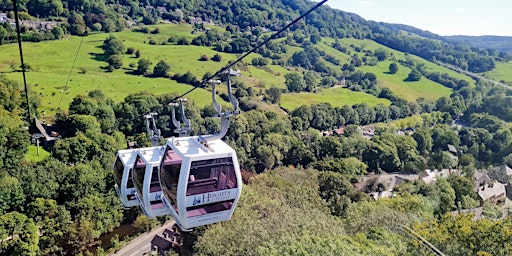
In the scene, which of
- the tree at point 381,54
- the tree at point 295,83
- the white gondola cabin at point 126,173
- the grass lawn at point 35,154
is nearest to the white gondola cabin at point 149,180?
the white gondola cabin at point 126,173

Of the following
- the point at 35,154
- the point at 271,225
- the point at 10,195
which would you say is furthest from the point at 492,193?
the point at 35,154

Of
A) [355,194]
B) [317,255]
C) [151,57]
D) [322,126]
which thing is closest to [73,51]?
[151,57]

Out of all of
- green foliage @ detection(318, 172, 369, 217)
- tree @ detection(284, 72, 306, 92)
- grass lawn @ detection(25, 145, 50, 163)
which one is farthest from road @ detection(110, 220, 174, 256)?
tree @ detection(284, 72, 306, 92)

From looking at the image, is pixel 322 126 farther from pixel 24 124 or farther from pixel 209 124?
pixel 24 124

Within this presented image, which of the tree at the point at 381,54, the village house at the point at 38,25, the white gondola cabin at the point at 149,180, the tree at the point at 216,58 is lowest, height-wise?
the tree at the point at 216,58

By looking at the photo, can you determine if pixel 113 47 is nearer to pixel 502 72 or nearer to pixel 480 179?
pixel 480 179

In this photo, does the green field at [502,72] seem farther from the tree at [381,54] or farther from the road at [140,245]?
the road at [140,245]
